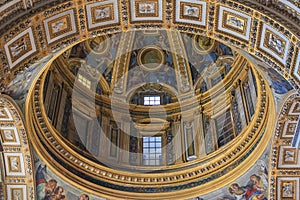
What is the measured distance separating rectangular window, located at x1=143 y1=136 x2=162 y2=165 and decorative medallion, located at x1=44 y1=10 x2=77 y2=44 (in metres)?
8.90

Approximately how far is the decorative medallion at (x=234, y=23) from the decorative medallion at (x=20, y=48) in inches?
198

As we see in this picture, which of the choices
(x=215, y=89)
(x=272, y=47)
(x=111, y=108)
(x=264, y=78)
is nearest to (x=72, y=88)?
(x=111, y=108)

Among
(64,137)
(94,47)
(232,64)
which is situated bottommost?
(64,137)

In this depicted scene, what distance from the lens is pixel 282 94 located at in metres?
18.4

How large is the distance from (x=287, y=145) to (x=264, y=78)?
261 centimetres

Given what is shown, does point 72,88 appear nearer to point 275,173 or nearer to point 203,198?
point 203,198

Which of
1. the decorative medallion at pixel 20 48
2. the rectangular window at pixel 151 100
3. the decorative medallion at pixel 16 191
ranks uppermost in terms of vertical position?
the rectangular window at pixel 151 100

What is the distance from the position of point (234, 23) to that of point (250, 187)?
737 centimetres

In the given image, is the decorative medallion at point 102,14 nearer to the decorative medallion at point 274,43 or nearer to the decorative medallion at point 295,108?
the decorative medallion at point 274,43

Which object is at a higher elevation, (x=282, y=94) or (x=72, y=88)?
(x=72, y=88)

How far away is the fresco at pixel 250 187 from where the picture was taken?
811 inches

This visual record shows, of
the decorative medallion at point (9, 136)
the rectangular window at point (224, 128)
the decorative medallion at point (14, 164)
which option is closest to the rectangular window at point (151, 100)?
the rectangular window at point (224, 128)

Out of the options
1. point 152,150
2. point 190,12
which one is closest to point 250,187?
point 152,150

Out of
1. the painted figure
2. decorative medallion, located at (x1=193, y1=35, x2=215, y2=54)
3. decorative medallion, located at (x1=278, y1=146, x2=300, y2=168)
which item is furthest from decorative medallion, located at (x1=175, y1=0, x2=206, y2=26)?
decorative medallion, located at (x1=193, y1=35, x2=215, y2=54)
